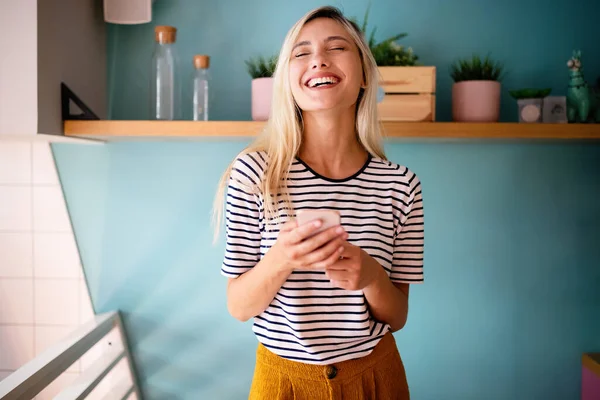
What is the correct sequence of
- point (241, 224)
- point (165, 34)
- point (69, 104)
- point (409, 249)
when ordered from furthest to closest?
point (165, 34), point (69, 104), point (409, 249), point (241, 224)

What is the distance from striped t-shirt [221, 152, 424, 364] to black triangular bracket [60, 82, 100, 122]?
529 mm

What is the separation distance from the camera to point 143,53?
1605mm

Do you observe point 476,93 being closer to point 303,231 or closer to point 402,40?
point 402,40

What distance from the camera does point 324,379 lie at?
0.98 m

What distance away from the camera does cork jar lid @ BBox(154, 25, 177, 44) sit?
1455mm

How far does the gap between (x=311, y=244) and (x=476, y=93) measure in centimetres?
82

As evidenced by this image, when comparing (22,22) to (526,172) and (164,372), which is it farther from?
(526,172)

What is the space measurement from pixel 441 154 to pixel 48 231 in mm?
1131

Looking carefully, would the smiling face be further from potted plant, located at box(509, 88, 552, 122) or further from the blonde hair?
potted plant, located at box(509, 88, 552, 122)

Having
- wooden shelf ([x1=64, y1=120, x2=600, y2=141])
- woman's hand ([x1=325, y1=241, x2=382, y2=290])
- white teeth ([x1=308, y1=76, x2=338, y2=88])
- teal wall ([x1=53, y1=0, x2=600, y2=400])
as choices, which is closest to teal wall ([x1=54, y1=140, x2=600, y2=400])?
teal wall ([x1=53, y1=0, x2=600, y2=400])

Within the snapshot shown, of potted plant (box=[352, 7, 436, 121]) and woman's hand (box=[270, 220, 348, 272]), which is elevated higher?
potted plant (box=[352, 7, 436, 121])

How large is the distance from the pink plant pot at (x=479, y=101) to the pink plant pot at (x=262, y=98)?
475 millimetres

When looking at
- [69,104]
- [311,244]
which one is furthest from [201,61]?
[311,244]

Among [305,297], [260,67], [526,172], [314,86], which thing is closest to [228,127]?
[260,67]
